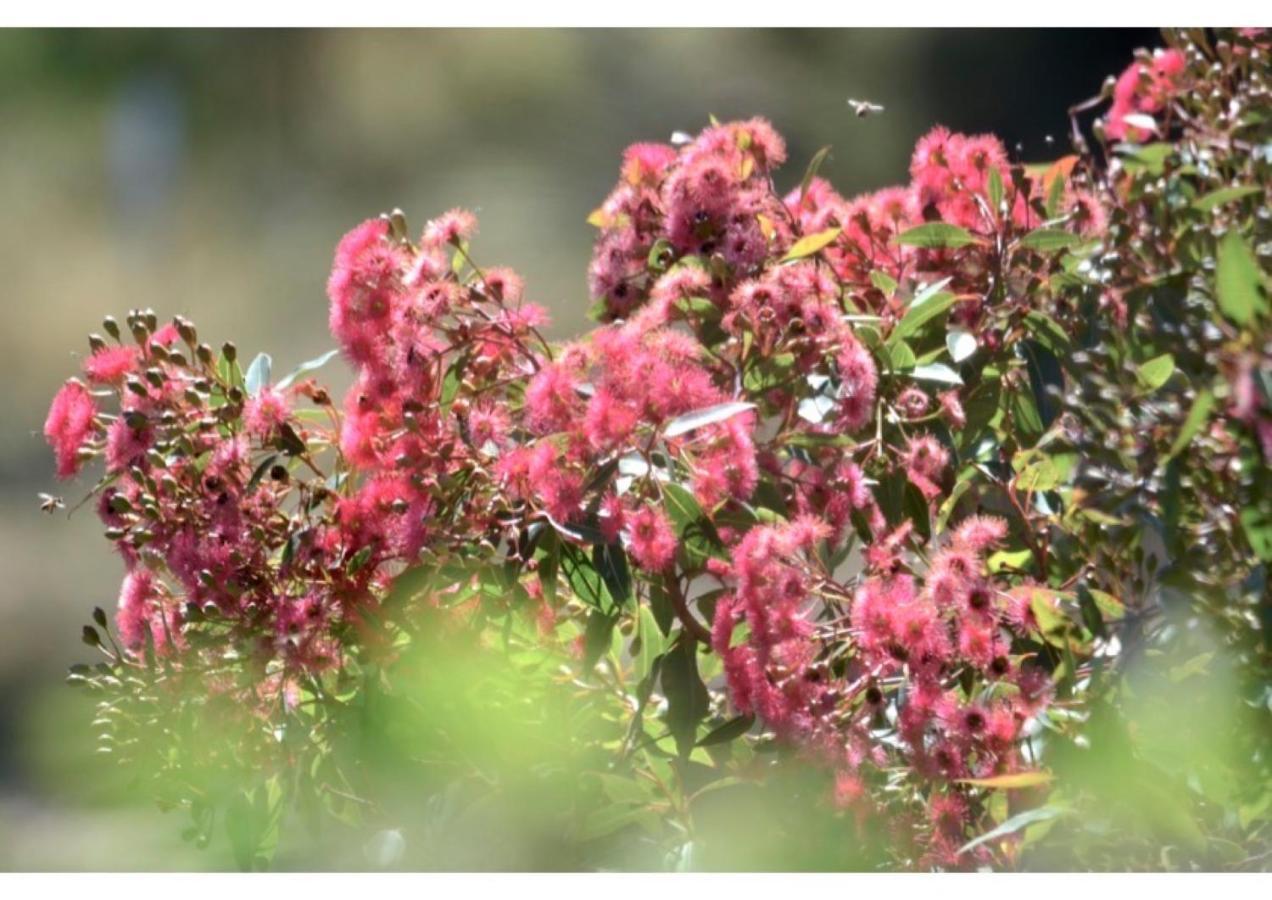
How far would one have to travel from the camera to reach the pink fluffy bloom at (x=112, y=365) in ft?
2.67

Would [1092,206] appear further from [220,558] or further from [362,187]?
[362,187]

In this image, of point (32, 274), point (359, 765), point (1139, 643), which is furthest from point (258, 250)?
point (1139, 643)

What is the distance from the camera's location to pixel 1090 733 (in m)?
0.68

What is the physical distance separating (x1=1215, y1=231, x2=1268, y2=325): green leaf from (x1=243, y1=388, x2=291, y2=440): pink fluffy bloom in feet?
1.53

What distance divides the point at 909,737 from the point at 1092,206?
0.29 m

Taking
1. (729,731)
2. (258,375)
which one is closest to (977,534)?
(729,731)

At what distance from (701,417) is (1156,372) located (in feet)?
0.67

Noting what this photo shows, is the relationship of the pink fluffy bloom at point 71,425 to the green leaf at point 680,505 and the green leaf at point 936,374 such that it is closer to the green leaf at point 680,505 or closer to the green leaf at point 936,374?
the green leaf at point 680,505

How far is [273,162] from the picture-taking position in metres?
3.18

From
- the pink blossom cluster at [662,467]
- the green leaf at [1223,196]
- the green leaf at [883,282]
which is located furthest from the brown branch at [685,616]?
the green leaf at [1223,196]

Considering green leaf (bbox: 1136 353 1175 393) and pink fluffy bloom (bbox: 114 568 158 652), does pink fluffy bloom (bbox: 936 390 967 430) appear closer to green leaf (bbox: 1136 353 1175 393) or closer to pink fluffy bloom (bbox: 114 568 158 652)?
green leaf (bbox: 1136 353 1175 393)

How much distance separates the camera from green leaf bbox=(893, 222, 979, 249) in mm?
838

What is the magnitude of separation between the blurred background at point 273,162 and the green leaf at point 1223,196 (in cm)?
229

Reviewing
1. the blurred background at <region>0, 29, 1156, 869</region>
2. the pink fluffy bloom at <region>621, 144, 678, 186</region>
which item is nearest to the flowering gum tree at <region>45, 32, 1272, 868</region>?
the pink fluffy bloom at <region>621, 144, 678, 186</region>
